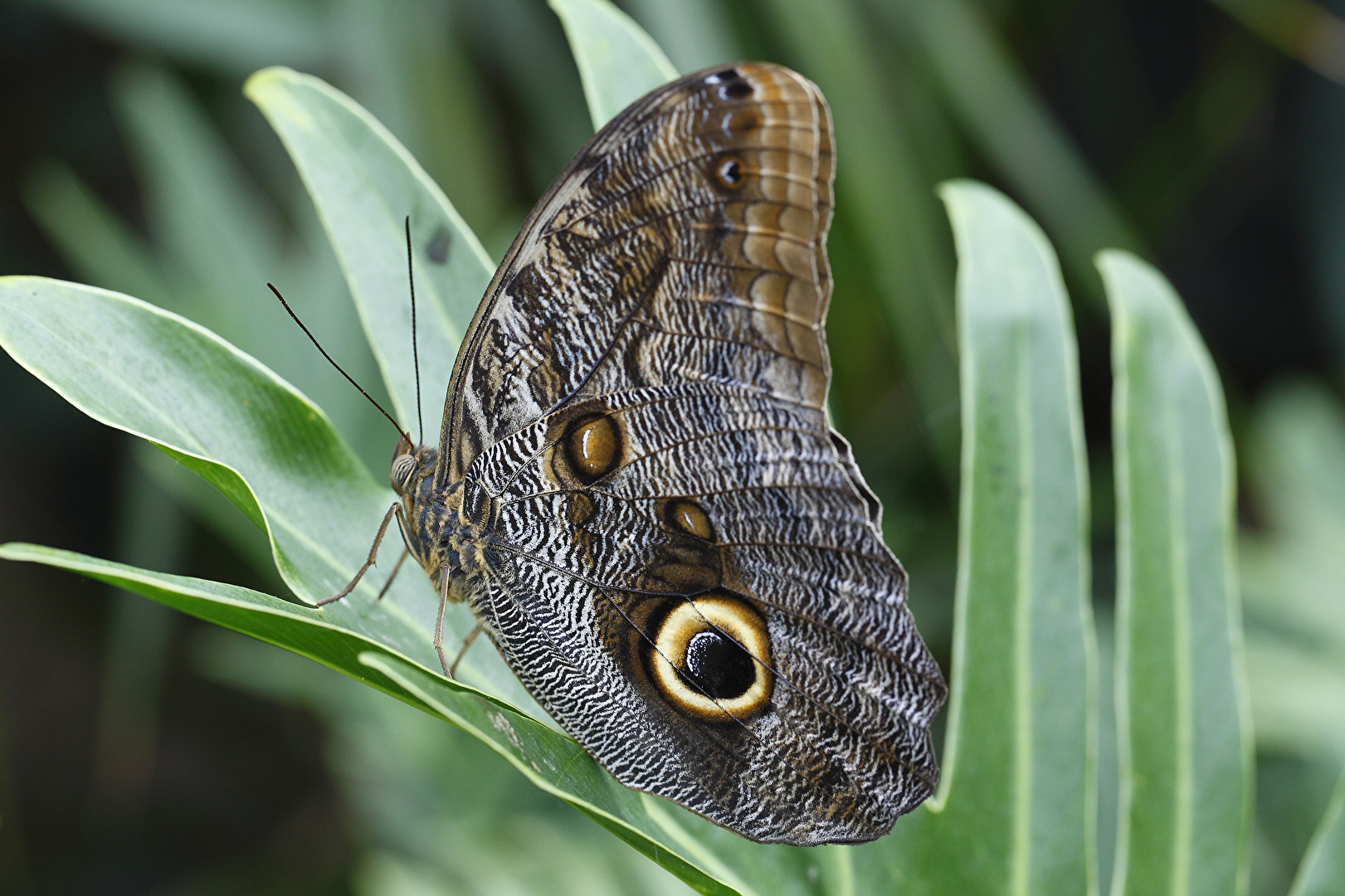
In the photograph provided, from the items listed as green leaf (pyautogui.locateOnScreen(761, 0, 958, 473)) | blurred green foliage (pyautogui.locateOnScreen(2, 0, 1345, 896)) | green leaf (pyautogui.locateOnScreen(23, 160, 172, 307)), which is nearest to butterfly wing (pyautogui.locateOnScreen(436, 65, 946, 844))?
blurred green foliage (pyautogui.locateOnScreen(2, 0, 1345, 896))

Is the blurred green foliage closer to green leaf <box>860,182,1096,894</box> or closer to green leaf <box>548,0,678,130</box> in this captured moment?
green leaf <box>548,0,678,130</box>

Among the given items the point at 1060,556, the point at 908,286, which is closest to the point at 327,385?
the point at 908,286

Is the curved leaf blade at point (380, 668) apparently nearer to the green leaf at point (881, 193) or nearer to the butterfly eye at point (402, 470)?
the butterfly eye at point (402, 470)

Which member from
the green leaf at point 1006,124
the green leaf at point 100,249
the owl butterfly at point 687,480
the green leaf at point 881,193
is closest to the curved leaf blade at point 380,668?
the owl butterfly at point 687,480

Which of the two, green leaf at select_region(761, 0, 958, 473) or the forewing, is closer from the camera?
the forewing

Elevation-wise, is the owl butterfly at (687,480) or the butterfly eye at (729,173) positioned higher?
the butterfly eye at (729,173)

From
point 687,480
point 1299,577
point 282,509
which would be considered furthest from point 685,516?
point 1299,577

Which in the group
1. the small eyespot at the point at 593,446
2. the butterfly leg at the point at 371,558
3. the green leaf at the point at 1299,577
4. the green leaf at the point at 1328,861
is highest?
the small eyespot at the point at 593,446
